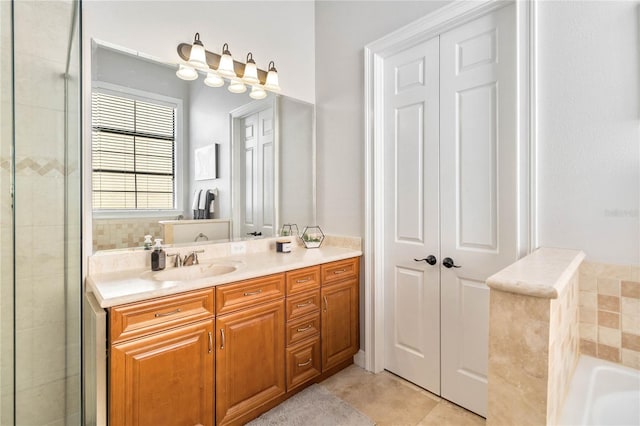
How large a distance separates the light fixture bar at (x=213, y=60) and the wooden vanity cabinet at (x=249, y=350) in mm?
1509

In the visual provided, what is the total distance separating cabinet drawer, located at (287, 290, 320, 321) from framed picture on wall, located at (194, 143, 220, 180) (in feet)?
3.38

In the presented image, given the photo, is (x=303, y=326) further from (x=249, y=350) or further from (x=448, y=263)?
(x=448, y=263)

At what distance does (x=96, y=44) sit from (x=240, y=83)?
86 centimetres

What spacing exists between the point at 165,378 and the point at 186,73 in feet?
5.86

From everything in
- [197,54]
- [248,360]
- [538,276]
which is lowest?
[248,360]

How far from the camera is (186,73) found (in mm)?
1981

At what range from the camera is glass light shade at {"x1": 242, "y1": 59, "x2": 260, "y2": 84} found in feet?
7.34

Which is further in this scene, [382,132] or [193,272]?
[382,132]

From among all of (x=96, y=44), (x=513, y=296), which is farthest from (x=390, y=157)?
(x=96, y=44)

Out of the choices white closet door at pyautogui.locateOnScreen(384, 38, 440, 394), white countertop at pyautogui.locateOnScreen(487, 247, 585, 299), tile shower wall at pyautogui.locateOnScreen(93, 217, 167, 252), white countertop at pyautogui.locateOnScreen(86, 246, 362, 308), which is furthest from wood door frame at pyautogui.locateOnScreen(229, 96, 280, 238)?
white countertop at pyautogui.locateOnScreen(487, 247, 585, 299)

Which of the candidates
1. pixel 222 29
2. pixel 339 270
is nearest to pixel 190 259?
pixel 339 270

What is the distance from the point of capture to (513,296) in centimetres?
81

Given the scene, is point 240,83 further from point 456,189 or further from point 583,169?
point 583,169

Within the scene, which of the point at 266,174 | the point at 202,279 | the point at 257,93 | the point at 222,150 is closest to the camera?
the point at 202,279
